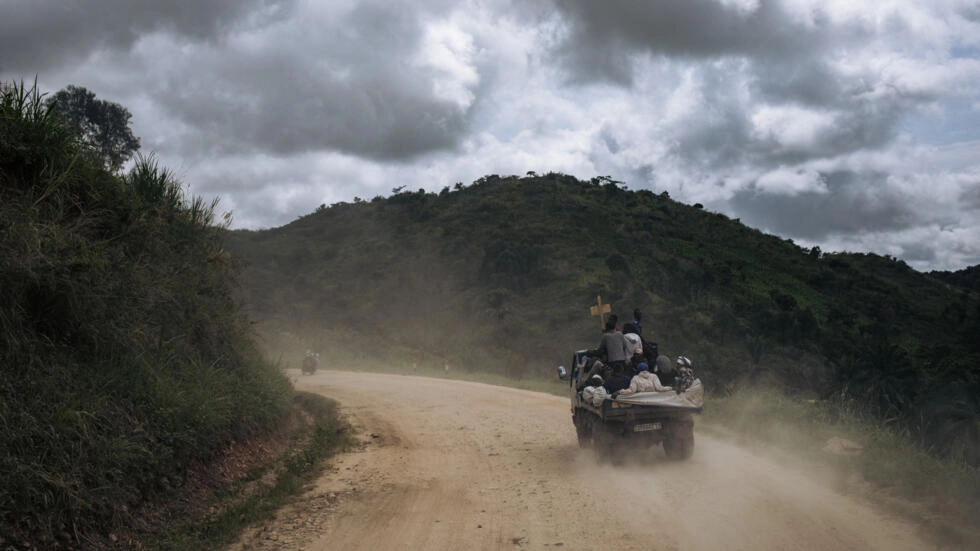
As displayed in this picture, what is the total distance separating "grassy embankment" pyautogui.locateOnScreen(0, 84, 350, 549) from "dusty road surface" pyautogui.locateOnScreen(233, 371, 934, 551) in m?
1.25

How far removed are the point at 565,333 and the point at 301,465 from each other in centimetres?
3687

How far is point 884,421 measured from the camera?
32.5ft

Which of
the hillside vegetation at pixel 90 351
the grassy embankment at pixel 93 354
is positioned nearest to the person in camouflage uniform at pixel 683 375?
the grassy embankment at pixel 93 354

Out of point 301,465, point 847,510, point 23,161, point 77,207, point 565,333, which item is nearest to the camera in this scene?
point 847,510

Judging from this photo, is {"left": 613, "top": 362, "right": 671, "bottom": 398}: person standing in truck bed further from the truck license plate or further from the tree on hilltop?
the tree on hilltop

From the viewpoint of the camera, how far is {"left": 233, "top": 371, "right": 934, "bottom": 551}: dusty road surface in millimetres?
5949

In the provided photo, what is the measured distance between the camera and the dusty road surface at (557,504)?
5949 millimetres

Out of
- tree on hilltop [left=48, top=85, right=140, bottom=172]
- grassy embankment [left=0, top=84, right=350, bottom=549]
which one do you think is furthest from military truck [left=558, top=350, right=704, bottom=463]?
tree on hilltop [left=48, top=85, right=140, bottom=172]

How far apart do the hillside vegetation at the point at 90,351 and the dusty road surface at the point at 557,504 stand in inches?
55.2

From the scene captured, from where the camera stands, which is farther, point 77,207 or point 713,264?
point 713,264

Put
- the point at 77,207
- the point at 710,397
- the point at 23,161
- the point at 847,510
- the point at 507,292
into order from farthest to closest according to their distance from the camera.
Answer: the point at 507,292 < the point at 710,397 < the point at 77,207 < the point at 23,161 < the point at 847,510

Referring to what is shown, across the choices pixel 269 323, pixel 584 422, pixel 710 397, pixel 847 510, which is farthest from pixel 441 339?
pixel 847 510

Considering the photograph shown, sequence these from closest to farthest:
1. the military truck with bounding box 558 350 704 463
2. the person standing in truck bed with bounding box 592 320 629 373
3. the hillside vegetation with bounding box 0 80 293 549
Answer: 1. the hillside vegetation with bounding box 0 80 293 549
2. the military truck with bounding box 558 350 704 463
3. the person standing in truck bed with bounding box 592 320 629 373

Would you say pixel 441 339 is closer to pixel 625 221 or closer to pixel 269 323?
pixel 269 323
